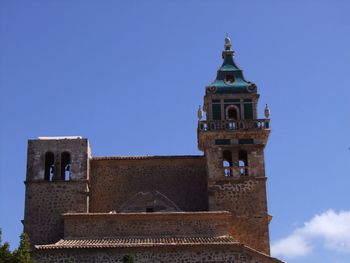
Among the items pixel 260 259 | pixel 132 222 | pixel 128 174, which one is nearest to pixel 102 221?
pixel 132 222

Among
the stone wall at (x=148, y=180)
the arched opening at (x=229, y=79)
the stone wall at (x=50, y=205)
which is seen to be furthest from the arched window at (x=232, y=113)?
the stone wall at (x=50, y=205)

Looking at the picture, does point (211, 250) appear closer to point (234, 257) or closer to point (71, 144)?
point (234, 257)

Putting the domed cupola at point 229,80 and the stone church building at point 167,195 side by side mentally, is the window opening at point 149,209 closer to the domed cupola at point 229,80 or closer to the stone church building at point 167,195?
the stone church building at point 167,195

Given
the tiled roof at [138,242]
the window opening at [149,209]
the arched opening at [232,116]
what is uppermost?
the arched opening at [232,116]

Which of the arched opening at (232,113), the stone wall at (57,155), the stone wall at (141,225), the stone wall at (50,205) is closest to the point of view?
the stone wall at (141,225)

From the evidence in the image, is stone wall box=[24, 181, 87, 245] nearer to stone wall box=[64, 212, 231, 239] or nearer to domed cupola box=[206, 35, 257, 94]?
stone wall box=[64, 212, 231, 239]

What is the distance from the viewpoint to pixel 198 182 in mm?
38219

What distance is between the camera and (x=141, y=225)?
3394 cm

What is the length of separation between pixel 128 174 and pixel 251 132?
6.78 meters

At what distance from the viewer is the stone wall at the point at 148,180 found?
37812 mm

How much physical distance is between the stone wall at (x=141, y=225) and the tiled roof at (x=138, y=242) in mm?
523

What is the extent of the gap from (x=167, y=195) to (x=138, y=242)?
5831 millimetres

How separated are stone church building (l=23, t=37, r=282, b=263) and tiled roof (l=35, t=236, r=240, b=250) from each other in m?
0.04

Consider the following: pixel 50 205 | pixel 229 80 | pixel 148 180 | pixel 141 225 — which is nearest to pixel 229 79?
pixel 229 80
